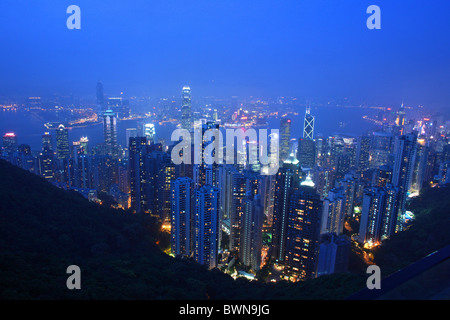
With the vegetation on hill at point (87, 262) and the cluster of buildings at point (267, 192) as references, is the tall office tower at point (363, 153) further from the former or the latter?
the vegetation on hill at point (87, 262)

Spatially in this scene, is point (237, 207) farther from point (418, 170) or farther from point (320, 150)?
point (320, 150)

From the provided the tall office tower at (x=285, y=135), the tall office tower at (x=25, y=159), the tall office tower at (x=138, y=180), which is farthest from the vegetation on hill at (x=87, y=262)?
the tall office tower at (x=285, y=135)

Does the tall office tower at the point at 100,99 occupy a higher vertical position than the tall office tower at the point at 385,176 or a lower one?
higher

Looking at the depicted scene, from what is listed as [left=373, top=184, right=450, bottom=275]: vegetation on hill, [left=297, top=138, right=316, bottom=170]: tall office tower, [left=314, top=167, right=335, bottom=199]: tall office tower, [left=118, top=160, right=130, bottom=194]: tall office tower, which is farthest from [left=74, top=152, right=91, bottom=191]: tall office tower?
[left=373, top=184, right=450, bottom=275]: vegetation on hill

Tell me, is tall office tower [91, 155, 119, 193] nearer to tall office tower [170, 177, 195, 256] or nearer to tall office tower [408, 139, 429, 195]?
tall office tower [170, 177, 195, 256]

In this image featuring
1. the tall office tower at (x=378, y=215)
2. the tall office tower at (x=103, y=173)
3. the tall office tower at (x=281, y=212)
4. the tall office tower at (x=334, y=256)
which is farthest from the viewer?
the tall office tower at (x=103, y=173)

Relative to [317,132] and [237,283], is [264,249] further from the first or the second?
[317,132]
